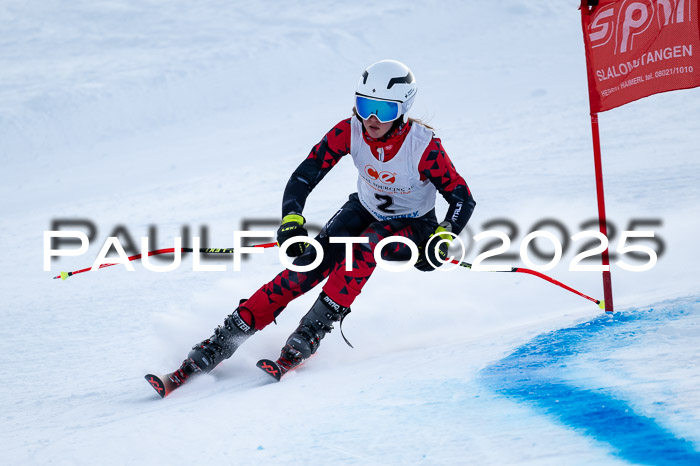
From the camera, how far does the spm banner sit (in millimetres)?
3854

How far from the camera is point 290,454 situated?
2695mm

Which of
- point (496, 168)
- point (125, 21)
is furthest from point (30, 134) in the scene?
point (496, 168)

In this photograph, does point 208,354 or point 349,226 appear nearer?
point 208,354

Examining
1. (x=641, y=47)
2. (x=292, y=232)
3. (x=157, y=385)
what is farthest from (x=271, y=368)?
(x=641, y=47)

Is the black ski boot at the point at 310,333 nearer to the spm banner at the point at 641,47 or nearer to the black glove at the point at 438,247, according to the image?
the black glove at the point at 438,247

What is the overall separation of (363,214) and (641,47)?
1659 mm

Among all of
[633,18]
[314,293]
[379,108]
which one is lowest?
[314,293]

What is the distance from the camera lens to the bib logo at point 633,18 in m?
3.86

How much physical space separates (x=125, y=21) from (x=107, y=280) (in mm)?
10988

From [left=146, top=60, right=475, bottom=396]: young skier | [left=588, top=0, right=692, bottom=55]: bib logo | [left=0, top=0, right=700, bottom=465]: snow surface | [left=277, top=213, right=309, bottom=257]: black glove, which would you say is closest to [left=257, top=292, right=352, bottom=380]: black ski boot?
[left=146, top=60, right=475, bottom=396]: young skier

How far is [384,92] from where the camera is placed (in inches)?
148

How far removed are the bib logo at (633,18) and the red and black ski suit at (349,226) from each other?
3.36ft

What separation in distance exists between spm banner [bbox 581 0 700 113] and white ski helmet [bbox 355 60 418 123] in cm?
103

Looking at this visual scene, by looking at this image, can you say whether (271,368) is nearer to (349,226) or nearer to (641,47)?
(349,226)
